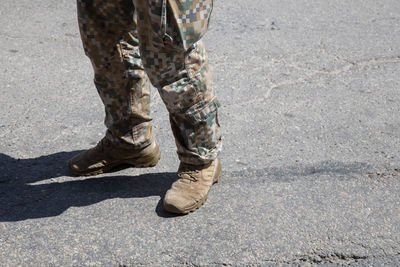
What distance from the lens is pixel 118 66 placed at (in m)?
2.33

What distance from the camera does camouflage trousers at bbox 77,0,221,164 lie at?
1883mm

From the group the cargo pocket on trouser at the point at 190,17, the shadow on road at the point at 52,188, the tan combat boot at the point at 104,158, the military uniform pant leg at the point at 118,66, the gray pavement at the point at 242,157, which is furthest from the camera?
the tan combat boot at the point at 104,158

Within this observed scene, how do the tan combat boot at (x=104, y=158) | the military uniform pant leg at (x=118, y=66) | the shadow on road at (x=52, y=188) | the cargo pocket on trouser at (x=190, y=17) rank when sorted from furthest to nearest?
the tan combat boot at (x=104, y=158)
the shadow on road at (x=52, y=188)
the military uniform pant leg at (x=118, y=66)
the cargo pocket on trouser at (x=190, y=17)

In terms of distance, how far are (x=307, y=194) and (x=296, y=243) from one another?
0.36m

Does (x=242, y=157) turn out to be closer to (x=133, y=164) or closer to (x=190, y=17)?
(x=133, y=164)

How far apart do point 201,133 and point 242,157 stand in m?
0.55

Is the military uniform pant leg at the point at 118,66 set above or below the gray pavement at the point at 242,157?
above

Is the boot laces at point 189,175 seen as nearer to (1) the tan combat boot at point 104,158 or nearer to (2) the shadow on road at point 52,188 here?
(2) the shadow on road at point 52,188

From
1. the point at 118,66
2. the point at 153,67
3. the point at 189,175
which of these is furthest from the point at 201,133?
the point at 118,66

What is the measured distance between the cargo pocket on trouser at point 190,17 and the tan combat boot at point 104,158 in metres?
0.77

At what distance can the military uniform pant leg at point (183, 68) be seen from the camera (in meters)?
1.86

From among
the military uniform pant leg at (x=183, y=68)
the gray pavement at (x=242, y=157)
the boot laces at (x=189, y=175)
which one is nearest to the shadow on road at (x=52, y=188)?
the gray pavement at (x=242, y=157)

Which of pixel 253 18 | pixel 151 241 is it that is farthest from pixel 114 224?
pixel 253 18

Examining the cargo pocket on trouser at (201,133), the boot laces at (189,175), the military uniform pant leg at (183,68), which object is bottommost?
the boot laces at (189,175)
